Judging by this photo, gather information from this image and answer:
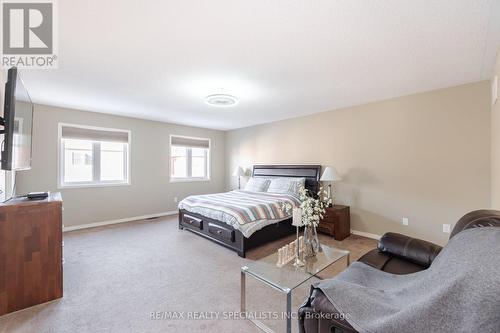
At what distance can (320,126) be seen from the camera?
4.63 m

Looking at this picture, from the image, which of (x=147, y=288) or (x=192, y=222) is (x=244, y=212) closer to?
(x=192, y=222)

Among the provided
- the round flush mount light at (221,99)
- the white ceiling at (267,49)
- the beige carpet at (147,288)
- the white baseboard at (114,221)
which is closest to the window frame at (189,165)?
the white baseboard at (114,221)

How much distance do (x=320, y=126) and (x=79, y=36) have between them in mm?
4009

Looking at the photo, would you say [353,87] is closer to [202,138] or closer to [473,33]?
[473,33]

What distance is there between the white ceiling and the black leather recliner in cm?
150

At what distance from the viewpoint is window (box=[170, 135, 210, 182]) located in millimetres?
5848

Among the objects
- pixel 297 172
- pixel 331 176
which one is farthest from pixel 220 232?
pixel 297 172

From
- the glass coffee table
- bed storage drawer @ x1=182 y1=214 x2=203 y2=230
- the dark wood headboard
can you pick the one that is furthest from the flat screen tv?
the dark wood headboard

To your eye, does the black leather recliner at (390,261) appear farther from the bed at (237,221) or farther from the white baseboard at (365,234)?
the white baseboard at (365,234)

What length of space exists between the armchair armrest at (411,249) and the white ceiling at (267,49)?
1803mm

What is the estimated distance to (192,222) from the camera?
395cm

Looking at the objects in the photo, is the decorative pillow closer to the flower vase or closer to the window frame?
the window frame

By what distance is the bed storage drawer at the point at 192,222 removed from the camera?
3805 millimetres

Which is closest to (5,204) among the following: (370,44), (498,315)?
(498,315)
